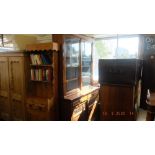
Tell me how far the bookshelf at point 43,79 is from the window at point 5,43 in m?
0.34

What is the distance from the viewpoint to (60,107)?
2.23 metres

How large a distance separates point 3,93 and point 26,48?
89cm

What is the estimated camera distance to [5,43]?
7.71 ft

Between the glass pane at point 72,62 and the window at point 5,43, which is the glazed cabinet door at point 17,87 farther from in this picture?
the glass pane at point 72,62

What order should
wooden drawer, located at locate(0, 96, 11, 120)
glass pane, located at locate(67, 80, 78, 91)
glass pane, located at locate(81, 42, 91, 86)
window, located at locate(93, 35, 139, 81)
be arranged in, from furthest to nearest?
glass pane, located at locate(81, 42, 91, 86)
wooden drawer, located at locate(0, 96, 11, 120)
glass pane, located at locate(67, 80, 78, 91)
window, located at locate(93, 35, 139, 81)

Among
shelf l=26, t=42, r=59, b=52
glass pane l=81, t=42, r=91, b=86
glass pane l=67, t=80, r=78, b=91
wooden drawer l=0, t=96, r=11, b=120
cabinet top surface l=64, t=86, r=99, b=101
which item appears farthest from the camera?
glass pane l=81, t=42, r=91, b=86

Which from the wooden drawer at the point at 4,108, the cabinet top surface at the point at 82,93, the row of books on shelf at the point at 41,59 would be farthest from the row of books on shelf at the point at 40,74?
the wooden drawer at the point at 4,108

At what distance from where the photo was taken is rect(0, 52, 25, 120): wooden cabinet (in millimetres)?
2257

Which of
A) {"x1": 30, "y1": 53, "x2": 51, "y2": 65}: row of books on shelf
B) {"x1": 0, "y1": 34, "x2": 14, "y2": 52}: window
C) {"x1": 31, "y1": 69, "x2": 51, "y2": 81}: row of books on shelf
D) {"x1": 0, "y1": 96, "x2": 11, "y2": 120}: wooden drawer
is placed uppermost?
{"x1": 0, "y1": 34, "x2": 14, "y2": 52}: window

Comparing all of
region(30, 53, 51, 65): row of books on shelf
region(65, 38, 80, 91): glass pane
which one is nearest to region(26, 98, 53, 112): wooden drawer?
region(65, 38, 80, 91): glass pane

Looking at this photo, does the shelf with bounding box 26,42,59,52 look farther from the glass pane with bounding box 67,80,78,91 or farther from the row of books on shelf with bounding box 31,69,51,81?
the glass pane with bounding box 67,80,78,91

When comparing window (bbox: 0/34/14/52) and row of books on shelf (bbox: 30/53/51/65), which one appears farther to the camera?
window (bbox: 0/34/14/52)
